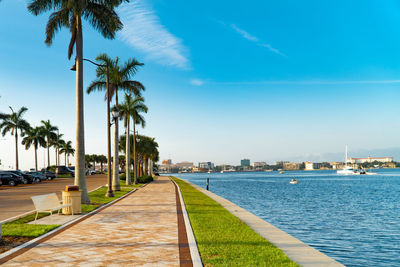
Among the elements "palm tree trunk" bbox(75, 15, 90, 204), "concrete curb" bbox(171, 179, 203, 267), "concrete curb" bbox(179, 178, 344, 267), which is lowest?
"concrete curb" bbox(179, 178, 344, 267)

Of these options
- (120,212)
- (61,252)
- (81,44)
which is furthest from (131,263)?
(81,44)

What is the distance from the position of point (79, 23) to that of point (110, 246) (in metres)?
14.4

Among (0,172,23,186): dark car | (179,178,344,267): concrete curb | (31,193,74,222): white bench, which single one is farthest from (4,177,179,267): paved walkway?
(0,172,23,186): dark car

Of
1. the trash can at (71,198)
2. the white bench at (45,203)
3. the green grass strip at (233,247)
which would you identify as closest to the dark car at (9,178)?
the trash can at (71,198)

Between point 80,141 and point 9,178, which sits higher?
point 80,141

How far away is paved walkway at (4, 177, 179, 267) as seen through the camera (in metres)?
6.86

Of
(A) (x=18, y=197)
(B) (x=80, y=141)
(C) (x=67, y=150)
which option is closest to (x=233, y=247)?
(B) (x=80, y=141)

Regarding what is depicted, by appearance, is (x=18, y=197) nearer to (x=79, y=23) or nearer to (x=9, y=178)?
(x=79, y=23)

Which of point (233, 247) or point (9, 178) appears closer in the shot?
point (233, 247)

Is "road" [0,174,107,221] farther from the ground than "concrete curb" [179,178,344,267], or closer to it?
closer to it

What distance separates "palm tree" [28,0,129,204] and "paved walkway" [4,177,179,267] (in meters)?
6.16

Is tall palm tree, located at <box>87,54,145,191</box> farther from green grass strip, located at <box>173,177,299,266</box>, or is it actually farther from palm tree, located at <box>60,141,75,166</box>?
palm tree, located at <box>60,141,75,166</box>

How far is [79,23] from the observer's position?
738 inches

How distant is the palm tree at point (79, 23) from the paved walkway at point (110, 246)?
616cm
